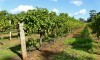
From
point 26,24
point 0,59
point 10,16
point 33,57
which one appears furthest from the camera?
point 10,16

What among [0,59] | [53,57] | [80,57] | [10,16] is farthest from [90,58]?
[10,16]

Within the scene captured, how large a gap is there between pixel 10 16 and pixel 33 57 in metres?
27.3

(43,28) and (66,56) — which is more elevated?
(43,28)

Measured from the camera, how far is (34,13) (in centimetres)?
2591

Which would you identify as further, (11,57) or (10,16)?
(10,16)

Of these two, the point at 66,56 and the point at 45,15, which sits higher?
the point at 45,15

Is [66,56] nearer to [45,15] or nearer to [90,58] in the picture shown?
[90,58]

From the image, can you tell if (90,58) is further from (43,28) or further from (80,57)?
(43,28)

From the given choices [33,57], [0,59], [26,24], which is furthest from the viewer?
[26,24]

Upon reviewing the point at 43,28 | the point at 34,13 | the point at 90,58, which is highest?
the point at 34,13

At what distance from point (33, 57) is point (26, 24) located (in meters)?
4.04

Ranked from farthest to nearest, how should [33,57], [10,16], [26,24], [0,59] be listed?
[10,16] < [26,24] < [33,57] < [0,59]

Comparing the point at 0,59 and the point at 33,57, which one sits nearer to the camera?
the point at 0,59

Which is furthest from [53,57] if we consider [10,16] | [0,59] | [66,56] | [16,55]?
[10,16]
